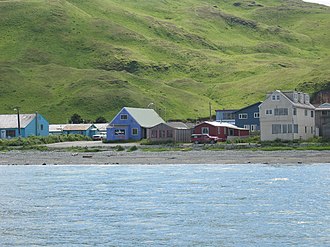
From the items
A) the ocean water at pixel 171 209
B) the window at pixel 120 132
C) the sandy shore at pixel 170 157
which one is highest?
the window at pixel 120 132

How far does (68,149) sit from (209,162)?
26580 millimetres

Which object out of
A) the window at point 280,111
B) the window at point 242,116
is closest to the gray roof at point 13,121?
the window at point 242,116

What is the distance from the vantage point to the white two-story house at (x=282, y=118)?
89.8 m

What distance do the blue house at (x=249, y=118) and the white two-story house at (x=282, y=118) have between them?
16.5 m

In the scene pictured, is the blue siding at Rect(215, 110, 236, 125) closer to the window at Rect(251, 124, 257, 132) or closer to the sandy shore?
the window at Rect(251, 124, 257, 132)

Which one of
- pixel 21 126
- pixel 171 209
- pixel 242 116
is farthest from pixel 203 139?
pixel 171 209

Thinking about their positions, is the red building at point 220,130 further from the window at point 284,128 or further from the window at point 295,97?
the window at point 295,97

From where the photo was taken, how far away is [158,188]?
1922 inches

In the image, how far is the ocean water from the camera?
105 ft

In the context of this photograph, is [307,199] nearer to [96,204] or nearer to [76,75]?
[96,204]

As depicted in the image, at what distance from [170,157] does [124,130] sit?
1415 inches

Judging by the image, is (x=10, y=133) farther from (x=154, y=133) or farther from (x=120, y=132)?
(x=154, y=133)

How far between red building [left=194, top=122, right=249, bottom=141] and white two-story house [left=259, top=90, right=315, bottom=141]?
9255 mm

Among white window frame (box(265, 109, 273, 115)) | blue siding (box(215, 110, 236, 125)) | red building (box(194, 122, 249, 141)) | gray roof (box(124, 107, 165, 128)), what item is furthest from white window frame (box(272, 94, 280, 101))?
blue siding (box(215, 110, 236, 125))
